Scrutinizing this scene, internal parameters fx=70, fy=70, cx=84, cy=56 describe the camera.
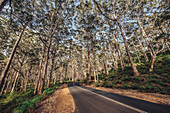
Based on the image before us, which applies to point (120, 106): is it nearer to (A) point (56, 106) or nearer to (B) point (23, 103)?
(A) point (56, 106)

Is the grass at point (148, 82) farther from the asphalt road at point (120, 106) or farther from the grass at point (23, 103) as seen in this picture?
the grass at point (23, 103)

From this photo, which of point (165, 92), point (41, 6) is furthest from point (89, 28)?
point (165, 92)

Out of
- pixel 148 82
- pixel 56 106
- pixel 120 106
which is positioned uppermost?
pixel 148 82

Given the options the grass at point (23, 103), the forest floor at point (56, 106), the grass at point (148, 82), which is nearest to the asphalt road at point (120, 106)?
the forest floor at point (56, 106)

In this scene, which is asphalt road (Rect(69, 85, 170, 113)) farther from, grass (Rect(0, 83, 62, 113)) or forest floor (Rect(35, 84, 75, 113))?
grass (Rect(0, 83, 62, 113))

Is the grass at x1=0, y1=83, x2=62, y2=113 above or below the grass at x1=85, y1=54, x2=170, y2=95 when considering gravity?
below

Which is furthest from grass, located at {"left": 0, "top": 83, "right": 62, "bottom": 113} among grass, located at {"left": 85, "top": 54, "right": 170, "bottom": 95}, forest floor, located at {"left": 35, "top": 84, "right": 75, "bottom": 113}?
grass, located at {"left": 85, "top": 54, "right": 170, "bottom": 95}

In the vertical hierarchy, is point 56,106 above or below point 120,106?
below

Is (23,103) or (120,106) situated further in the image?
(23,103)

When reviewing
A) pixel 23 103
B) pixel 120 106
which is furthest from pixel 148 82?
pixel 23 103

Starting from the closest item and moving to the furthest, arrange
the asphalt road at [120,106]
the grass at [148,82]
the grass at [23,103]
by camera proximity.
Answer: the asphalt road at [120,106] < the grass at [23,103] < the grass at [148,82]

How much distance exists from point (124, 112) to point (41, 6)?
15.8 meters

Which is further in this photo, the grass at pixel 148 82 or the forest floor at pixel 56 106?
the grass at pixel 148 82

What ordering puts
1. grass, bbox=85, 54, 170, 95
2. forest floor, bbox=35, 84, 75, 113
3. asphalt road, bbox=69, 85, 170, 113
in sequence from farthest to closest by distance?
grass, bbox=85, 54, 170, 95, forest floor, bbox=35, 84, 75, 113, asphalt road, bbox=69, 85, 170, 113
